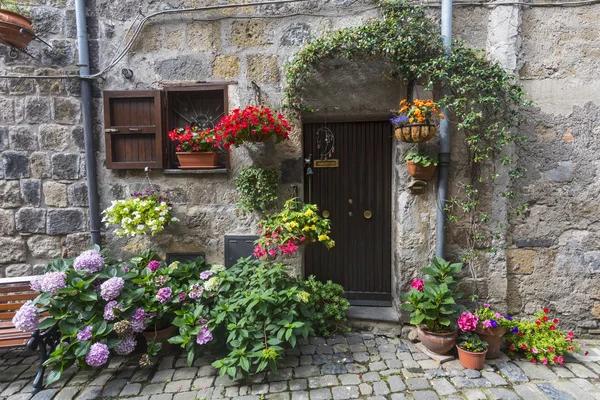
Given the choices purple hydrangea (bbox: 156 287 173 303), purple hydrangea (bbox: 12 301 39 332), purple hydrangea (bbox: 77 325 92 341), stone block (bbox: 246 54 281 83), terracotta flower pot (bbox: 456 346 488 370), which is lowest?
terracotta flower pot (bbox: 456 346 488 370)

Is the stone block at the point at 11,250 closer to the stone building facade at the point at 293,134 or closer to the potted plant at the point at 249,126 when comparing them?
the stone building facade at the point at 293,134

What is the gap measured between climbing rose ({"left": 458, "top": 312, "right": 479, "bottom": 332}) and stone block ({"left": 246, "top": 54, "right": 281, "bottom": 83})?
2.66 metres

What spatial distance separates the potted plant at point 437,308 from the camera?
2.45 m

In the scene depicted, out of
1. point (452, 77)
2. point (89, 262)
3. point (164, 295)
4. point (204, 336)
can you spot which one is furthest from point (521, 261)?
point (89, 262)

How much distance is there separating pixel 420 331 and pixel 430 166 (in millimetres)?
1415

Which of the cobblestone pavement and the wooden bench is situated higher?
the wooden bench

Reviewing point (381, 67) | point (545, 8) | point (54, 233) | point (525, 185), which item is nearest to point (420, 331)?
point (525, 185)

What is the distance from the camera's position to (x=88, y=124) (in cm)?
296

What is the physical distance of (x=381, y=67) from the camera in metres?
2.83

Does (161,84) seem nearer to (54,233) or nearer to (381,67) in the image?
(54,233)

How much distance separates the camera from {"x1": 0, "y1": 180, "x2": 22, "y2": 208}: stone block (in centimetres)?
298

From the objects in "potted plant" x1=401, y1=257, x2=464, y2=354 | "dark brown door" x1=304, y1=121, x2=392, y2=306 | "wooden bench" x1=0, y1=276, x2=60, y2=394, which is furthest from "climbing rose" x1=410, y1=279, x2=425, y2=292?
"wooden bench" x1=0, y1=276, x2=60, y2=394

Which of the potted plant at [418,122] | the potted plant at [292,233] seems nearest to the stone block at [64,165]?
the potted plant at [292,233]

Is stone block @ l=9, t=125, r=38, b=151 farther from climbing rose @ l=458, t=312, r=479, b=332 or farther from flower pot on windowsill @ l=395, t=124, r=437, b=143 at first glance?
climbing rose @ l=458, t=312, r=479, b=332
